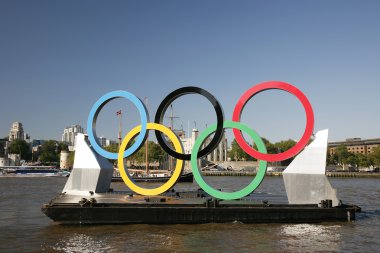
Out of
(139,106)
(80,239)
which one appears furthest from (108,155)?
(80,239)

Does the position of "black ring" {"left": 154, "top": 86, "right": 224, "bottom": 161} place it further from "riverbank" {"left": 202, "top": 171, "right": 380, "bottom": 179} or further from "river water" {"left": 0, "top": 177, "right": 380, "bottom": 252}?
"riverbank" {"left": 202, "top": 171, "right": 380, "bottom": 179}

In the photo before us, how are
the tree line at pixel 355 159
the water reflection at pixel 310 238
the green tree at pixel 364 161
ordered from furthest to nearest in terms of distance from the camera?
the green tree at pixel 364 161
the tree line at pixel 355 159
the water reflection at pixel 310 238

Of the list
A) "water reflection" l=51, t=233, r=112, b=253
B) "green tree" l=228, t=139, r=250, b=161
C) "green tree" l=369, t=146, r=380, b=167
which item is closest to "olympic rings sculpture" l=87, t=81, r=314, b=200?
"water reflection" l=51, t=233, r=112, b=253

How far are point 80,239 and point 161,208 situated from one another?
19.2 ft

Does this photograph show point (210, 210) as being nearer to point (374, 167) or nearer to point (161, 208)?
point (161, 208)

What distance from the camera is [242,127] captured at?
29.1 m

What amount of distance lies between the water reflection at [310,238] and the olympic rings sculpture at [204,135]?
4.22 m

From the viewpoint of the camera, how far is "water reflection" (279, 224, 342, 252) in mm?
21747

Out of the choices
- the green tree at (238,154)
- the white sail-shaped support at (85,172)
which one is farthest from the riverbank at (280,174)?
the white sail-shaped support at (85,172)

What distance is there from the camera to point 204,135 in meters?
29.8

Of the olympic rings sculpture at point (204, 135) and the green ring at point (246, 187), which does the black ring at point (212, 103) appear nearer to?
the olympic rings sculpture at point (204, 135)

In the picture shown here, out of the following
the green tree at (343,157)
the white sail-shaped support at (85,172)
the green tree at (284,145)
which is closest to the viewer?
the white sail-shaped support at (85,172)

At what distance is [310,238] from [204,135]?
10575 mm

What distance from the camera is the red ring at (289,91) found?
27984 mm
